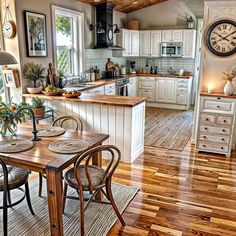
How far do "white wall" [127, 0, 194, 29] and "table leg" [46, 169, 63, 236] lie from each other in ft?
20.7

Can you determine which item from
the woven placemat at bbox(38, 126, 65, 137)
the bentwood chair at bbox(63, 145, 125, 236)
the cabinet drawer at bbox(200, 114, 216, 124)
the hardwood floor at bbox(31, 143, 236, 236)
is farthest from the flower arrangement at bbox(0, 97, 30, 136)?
the cabinet drawer at bbox(200, 114, 216, 124)

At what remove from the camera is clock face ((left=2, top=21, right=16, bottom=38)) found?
12.5 ft

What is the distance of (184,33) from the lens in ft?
22.1

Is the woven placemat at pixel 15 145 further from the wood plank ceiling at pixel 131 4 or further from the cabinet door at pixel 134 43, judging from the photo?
the cabinet door at pixel 134 43

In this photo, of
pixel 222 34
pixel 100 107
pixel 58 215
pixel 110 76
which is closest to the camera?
pixel 58 215

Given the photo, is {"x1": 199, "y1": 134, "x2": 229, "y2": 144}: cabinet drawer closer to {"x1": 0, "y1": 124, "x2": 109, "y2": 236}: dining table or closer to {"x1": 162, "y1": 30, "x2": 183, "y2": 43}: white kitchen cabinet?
{"x1": 0, "y1": 124, "x2": 109, "y2": 236}: dining table

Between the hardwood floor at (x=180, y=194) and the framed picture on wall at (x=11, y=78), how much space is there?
1.56 meters

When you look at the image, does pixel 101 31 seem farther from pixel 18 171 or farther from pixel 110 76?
pixel 18 171

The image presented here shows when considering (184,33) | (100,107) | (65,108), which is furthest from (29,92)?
(184,33)

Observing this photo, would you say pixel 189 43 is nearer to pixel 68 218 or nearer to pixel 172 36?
pixel 172 36

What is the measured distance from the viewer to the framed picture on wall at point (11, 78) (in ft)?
12.9

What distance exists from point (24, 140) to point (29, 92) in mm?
1887

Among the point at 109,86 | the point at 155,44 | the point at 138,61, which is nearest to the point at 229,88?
the point at 109,86

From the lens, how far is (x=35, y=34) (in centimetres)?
414
